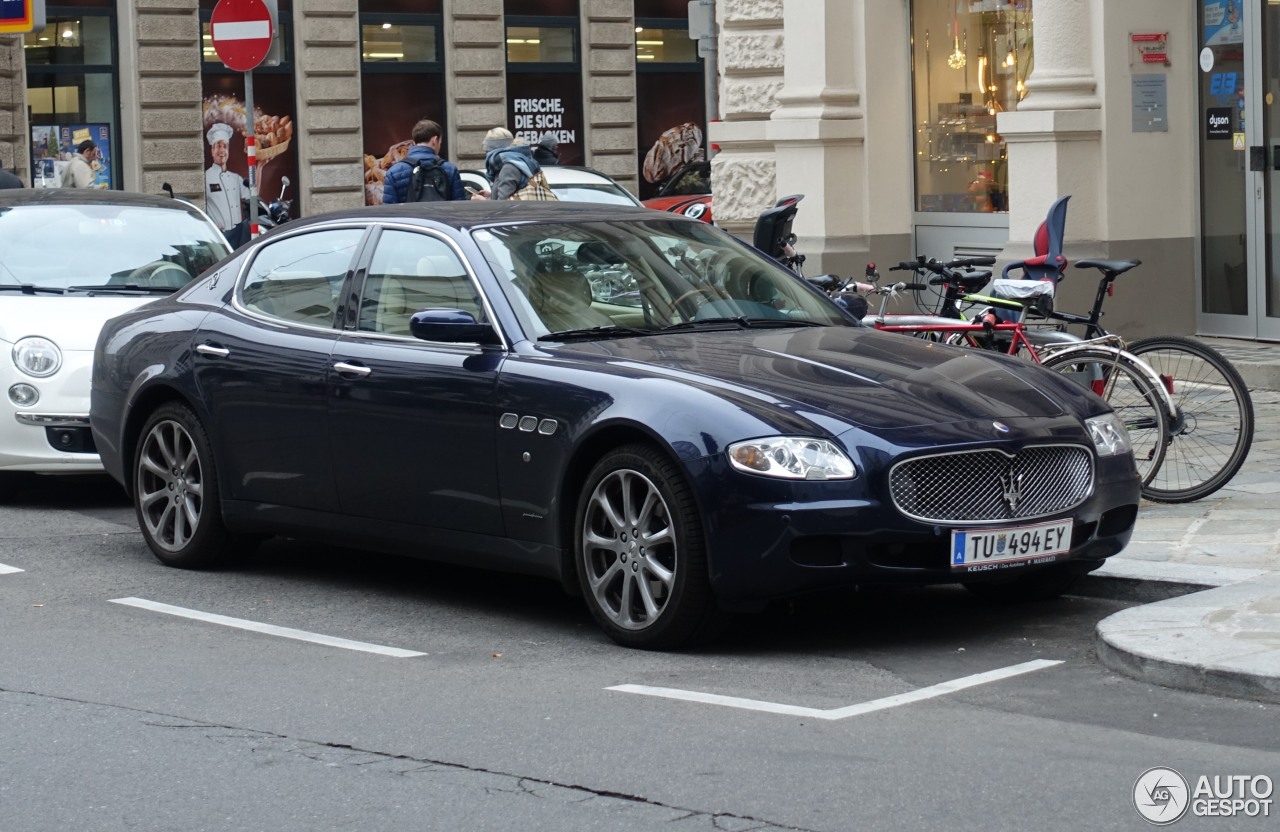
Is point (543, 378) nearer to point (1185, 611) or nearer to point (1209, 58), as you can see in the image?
point (1185, 611)

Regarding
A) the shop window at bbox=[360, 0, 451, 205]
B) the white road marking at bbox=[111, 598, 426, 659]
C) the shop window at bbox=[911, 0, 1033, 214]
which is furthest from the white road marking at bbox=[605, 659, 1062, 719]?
the shop window at bbox=[360, 0, 451, 205]

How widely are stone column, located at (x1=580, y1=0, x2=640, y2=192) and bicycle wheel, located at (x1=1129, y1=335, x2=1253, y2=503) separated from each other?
23.1 metres

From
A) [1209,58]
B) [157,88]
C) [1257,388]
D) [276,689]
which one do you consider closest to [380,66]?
[157,88]

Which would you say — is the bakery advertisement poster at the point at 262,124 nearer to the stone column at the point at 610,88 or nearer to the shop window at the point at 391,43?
the shop window at the point at 391,43

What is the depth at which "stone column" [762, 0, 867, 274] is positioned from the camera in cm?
1719

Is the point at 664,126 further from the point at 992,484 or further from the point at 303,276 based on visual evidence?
the point at 992,484

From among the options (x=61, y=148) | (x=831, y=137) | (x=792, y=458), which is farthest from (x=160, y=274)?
(x=61, y=148)

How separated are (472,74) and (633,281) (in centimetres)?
2356

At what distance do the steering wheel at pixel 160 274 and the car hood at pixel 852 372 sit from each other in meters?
4.79

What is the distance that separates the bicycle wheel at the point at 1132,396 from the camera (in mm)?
8953

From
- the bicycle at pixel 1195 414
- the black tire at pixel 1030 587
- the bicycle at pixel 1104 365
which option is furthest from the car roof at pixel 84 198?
the black tire at pixel 1030 587

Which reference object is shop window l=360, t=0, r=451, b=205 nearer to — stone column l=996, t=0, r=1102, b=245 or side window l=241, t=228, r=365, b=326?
stone column l=996, t=0, r=1102, b=245

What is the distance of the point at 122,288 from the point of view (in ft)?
37.1

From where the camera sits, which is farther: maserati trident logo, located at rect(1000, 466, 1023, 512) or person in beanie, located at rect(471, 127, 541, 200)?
person in beanie, located at rect(471, 127, 541, 200)
